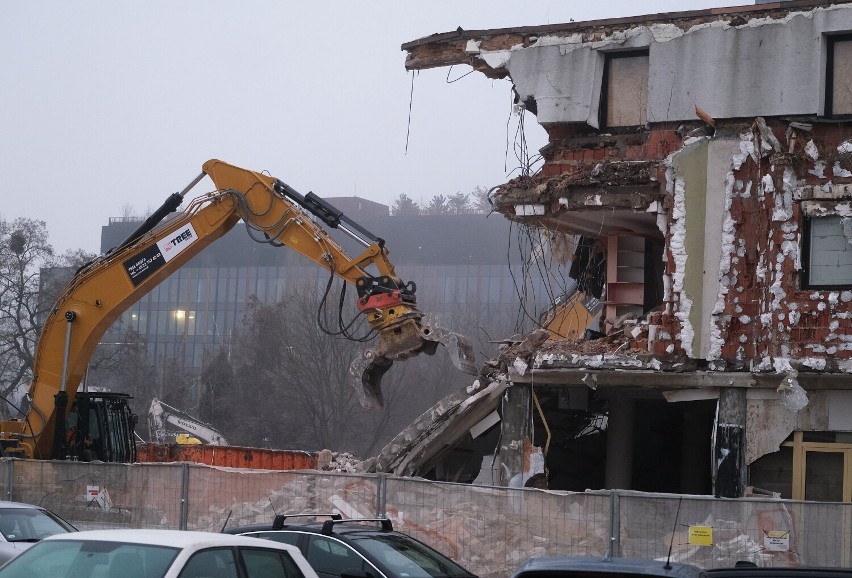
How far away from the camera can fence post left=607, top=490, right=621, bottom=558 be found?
1478 cm

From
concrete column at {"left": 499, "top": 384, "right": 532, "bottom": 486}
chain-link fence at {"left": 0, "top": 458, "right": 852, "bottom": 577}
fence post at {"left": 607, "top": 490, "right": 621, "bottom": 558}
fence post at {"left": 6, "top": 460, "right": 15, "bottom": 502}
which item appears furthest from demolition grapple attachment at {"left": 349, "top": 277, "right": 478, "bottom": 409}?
fence post at {"left": 6, "top": 460, "right": 15, "bottom": 502}

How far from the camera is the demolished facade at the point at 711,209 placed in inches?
706

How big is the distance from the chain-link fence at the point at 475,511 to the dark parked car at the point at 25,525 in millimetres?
2005

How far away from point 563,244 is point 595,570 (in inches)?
672

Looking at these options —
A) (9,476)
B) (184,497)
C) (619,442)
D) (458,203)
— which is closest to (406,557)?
(184,497)

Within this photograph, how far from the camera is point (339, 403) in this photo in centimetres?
6269

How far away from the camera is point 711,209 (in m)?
18.6

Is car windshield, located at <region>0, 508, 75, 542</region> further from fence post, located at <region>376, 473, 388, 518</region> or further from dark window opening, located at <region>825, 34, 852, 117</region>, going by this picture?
dark window opening, located at <region>825, 34, 852, 117</region>

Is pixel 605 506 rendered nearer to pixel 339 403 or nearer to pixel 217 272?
pixel 339 403

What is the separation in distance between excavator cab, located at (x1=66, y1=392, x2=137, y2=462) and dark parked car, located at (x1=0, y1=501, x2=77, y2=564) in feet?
28.7

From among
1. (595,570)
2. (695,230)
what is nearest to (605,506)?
(695,230)

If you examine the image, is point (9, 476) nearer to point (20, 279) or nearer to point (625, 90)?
point (625, 90)

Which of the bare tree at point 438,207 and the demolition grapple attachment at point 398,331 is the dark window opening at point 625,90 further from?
the bare tree at point 438,207

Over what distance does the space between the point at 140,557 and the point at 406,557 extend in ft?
13.8
